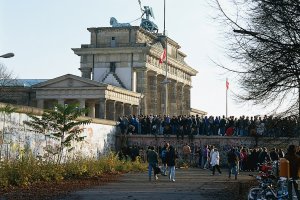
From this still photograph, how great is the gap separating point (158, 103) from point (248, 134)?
153 ft

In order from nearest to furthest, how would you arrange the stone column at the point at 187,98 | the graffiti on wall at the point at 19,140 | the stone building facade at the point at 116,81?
the graffiti on wall at the point at 19,140, the stone building facade at the point at 116,81, the stone column at the point at 187,98

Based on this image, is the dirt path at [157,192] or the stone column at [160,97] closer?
the dirt path at [157,192]

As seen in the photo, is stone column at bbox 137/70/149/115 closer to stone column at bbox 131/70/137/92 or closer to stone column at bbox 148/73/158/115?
stone column at bbox 131/70/137/92

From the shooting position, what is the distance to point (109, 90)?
68.6 meters

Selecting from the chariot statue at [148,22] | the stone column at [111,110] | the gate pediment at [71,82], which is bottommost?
the stone column at [111,110]

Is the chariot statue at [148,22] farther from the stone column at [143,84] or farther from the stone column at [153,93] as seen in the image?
the stone column at [143,84]

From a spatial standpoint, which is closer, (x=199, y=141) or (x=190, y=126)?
(x=190, y=126)

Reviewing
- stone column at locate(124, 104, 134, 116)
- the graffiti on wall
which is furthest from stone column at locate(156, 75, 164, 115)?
the graffiti on wall

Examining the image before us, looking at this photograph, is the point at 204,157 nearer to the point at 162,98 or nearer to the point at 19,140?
the point at 19,140

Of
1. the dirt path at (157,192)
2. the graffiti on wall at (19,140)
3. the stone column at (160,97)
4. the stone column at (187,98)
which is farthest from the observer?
the stone column at (187,98)

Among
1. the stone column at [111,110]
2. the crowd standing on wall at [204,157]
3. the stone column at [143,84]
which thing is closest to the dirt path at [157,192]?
the crowd standing on wall at [204,157]

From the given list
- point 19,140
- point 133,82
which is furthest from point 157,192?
point 133,82

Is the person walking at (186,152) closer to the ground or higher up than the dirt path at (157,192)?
higher up

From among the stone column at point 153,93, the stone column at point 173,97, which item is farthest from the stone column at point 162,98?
the stone column at point 173,97
